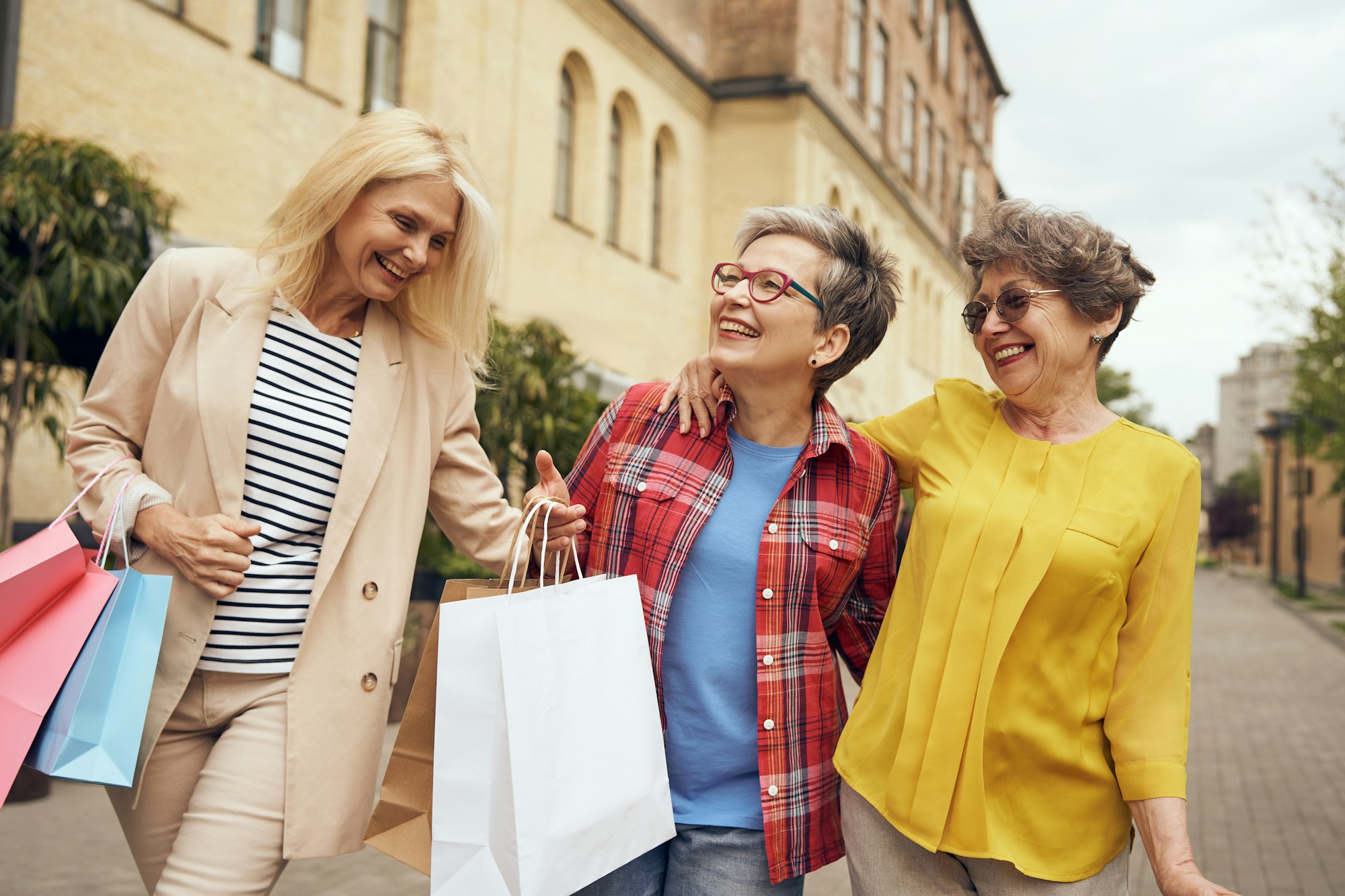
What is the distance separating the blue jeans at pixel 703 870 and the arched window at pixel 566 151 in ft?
51.8

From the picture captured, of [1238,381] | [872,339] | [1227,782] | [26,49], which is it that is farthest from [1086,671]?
[1238,381]

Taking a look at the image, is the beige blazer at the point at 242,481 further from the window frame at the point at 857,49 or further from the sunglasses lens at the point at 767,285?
the window frame at the point at 857,49

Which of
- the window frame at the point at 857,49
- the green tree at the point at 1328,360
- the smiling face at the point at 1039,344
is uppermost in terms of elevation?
the window frame at the point at 857,49

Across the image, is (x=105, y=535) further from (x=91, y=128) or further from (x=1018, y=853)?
(x=91, y=128)

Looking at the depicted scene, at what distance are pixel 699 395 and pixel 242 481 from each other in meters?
1.00

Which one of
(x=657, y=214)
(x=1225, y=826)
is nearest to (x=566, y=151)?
(x=657, y=214)

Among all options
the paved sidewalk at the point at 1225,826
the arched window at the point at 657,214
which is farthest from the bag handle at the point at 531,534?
the arched window at the point at 657,214

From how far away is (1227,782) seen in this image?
827 cm

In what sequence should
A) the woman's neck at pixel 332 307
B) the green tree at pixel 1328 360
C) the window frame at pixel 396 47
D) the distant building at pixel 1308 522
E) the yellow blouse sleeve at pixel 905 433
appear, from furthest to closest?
the distant building at pixel 1308 522
the green tree at pixel 1328 360
the window frame at pixel 396 47
the yellow blouse sleeve at pixel 905 433
the woman's neck at pixel 332 307

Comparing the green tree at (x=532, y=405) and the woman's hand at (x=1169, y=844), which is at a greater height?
the green tree at (x=532, y=405)

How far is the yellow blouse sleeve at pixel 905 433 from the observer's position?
8.65ft

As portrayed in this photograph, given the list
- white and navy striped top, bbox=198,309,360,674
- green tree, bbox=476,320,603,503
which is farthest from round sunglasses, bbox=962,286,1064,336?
green tree, bbox=476,320,603,503

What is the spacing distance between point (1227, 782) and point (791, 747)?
7.20 metres

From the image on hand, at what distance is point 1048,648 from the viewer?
7.16ft
